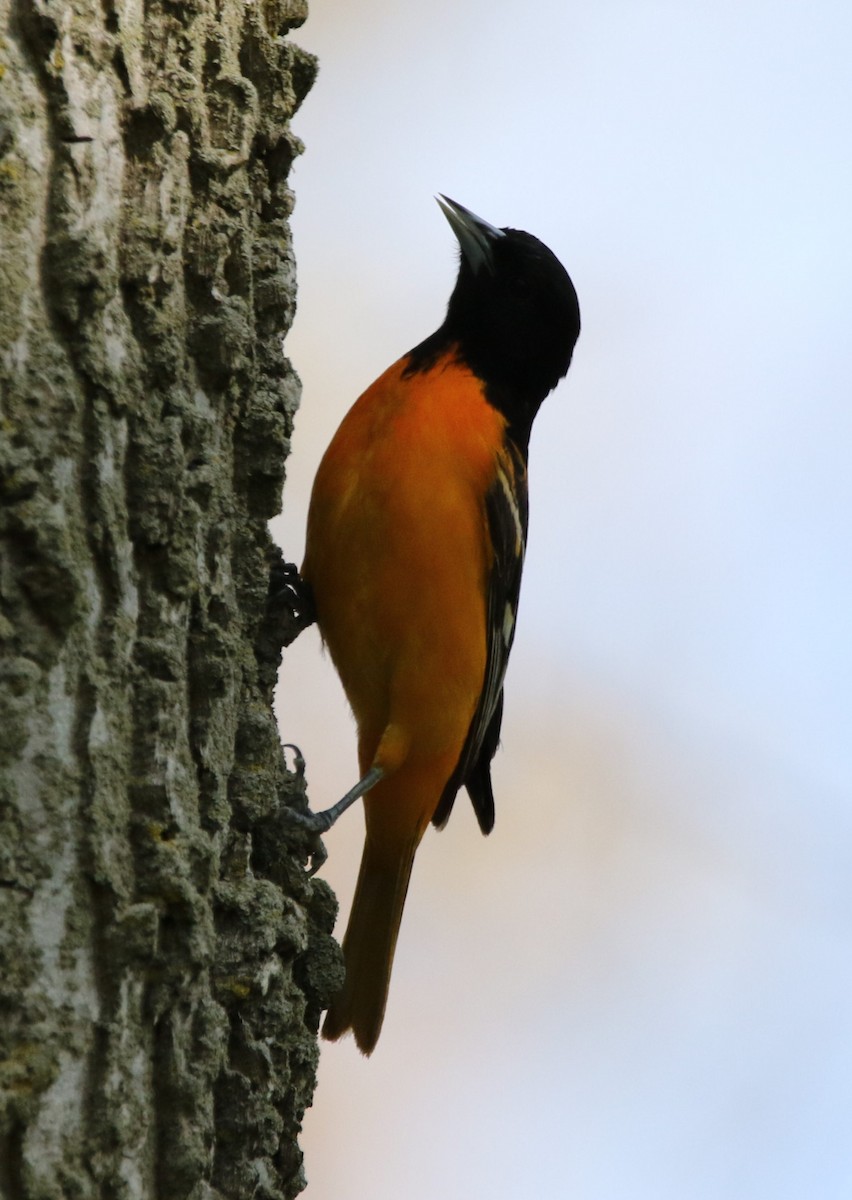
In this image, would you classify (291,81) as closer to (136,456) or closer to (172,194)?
(172,194)

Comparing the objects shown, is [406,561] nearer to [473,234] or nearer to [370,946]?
[370,946]

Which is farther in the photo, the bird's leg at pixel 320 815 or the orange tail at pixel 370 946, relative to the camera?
the orange tail at pixel 370 946

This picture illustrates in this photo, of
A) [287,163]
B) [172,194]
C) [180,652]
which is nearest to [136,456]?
[180,652]

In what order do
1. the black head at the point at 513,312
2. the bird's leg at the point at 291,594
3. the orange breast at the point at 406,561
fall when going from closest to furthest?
the bird's leg at the point at 291,594
the orange breast at the point at 406,561
the black head at the point at 513,312

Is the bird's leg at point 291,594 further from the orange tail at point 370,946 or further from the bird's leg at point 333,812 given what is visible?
the orange tail at point 370,946

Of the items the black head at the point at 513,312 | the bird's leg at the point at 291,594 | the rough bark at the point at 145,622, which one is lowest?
the rough bark at the point at 145,622

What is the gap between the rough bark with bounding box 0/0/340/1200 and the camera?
2.11m

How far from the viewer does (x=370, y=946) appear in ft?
14.3

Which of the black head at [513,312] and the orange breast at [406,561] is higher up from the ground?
the black head at [513,312]

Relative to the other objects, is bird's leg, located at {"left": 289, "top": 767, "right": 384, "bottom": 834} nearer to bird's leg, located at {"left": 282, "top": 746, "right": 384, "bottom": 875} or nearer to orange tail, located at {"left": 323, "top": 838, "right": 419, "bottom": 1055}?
bird's leg, located at {"left": 282, "top": 746, "right": 384, "bottom": 875}

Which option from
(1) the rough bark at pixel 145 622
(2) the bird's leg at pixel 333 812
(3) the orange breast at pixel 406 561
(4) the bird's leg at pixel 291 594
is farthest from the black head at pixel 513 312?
(1) the rough bark at pixel 145 622

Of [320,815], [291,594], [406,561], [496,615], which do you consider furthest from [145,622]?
[496,615]

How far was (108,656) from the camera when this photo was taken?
2322mm

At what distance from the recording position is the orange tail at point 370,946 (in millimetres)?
4215
